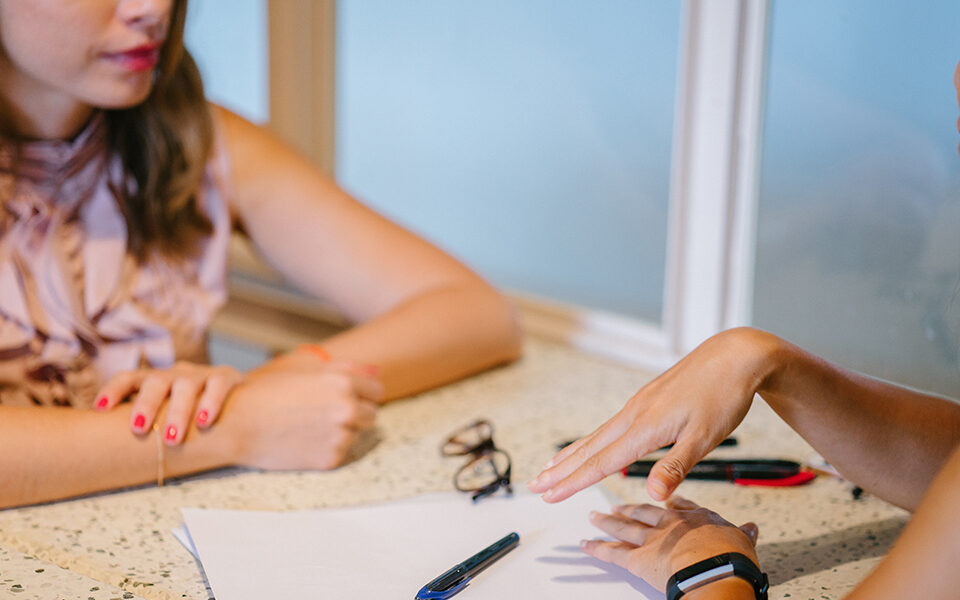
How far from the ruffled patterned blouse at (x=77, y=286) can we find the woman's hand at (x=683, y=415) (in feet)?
2.12

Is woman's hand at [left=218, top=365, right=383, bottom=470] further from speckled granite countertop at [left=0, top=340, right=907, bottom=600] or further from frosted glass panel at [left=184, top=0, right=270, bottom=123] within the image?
frosted glass panel at [left=184, top=0, right=270, bottom=123]

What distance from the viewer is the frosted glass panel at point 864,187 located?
0.93m

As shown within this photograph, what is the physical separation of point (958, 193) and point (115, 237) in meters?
0.93

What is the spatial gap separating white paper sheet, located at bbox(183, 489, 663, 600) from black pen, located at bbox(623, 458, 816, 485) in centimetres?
7

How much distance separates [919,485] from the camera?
2.37 feet

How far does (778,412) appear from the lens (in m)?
0.72

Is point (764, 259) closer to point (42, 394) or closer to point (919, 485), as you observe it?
point (919, 485)

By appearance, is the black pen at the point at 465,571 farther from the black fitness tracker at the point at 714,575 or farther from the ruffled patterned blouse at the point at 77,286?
the ruffled patterned blouse at the point at 77,286

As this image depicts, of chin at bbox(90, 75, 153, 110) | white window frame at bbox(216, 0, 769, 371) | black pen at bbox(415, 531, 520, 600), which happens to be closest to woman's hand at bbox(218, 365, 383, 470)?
black pen at bbox(415, 531, 520, 600)

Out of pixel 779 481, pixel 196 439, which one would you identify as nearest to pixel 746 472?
pixel 779 481

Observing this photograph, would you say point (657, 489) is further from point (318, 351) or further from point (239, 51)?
point (239, 51)

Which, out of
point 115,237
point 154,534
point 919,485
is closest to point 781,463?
point 919,485

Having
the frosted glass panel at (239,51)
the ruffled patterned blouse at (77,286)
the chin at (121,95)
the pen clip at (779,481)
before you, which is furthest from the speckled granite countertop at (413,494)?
the frosted glass panel at (239,51)

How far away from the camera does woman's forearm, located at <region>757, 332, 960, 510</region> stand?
2.29 feet
